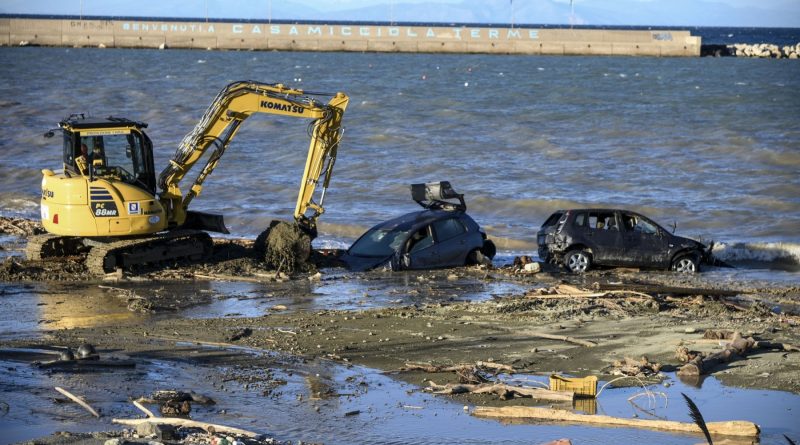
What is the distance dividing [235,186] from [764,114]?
29.3 metres

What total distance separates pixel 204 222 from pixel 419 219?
172 inches

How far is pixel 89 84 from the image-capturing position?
69.4m

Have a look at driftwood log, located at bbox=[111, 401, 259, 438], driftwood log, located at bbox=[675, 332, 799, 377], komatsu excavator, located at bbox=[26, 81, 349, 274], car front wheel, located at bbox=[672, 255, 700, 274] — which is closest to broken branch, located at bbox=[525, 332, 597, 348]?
driftwood log, located at bbox=[675, 332, 799, 377]

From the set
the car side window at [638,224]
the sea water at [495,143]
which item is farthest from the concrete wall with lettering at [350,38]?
the car side window at [638,224]

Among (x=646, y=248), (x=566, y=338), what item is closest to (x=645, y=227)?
(x=646, y=248)

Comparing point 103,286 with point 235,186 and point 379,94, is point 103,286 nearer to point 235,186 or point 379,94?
point 235,186

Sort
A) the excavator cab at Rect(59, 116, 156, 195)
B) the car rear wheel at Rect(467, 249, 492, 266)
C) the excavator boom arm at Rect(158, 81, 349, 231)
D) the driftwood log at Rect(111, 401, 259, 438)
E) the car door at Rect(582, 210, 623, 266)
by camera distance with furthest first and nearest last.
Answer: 1. the car door at Rect(582, 210, 623, 266)
2. the car rear wheel at Rect(467, 249, 492, 266)
3. the excavator boom arm at Rect(158, 81, 349, 231)
4. the excavator cab at Rect(59, 116, 156, 195)
5. the driftwood log at Rect(111, 401, 259, 438)

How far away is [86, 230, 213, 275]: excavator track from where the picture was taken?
2011cm

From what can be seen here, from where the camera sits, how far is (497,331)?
1545 centimetres

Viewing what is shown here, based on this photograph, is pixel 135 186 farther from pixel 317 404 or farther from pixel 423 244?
pixel 317 404

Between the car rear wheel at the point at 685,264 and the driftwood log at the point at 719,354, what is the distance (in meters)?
8.49

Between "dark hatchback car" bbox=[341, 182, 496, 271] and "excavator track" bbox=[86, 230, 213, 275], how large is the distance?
2.95m

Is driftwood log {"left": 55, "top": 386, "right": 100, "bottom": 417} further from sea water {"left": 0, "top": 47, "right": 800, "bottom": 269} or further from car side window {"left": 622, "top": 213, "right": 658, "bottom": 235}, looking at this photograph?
sea water {"left": 0, "top": 47, "right": 800, "bottom": 269}

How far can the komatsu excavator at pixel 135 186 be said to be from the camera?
2011 cm
